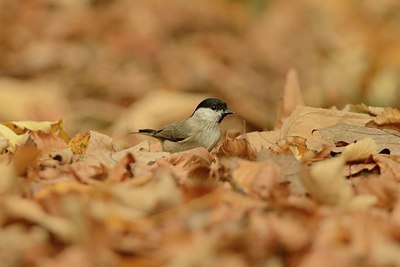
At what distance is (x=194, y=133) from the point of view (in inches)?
198

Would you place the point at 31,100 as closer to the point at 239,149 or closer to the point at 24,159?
the point at 239,149

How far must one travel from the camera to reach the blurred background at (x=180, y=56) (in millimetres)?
9055

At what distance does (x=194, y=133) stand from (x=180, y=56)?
6.31 meters

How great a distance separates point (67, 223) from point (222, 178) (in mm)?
700

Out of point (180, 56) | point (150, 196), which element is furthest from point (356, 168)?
point (180, 56)

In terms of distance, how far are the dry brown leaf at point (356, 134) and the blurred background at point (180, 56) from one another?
12.6ft

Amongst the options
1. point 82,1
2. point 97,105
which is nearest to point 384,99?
point 97,105

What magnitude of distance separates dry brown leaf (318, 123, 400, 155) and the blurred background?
384cm

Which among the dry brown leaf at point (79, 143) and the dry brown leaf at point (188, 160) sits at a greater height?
the dry brown leaf at point (79, 143)

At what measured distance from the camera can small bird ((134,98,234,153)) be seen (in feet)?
16.3

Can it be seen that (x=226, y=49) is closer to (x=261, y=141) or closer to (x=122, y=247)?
(x=261, y=141)

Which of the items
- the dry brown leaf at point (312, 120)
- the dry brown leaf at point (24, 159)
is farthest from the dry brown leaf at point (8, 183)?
the dry brown leaf at point (312, 120)

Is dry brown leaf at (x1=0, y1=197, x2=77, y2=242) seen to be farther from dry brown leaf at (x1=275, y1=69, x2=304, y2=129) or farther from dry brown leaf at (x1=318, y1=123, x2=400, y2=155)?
dry brown leaf at (x1=275, y1=69, x2=304, y2=129)

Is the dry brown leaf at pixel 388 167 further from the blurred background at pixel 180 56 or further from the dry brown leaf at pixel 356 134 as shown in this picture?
the blurred background at pixel 180 56
